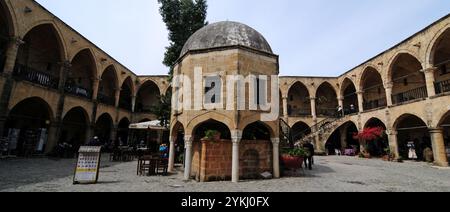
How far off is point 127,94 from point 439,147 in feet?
→ 96.3

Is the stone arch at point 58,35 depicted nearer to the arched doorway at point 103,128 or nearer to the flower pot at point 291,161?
the arched doorway at point 103,128

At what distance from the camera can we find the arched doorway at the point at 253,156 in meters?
7.96

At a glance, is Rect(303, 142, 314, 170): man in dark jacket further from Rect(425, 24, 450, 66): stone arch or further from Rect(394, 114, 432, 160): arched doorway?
Rect(394, 114, 432, 160): arched doorway

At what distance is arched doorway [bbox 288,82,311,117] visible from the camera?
90.8 feet

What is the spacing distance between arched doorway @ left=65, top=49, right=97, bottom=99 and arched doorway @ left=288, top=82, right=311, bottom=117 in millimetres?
22236

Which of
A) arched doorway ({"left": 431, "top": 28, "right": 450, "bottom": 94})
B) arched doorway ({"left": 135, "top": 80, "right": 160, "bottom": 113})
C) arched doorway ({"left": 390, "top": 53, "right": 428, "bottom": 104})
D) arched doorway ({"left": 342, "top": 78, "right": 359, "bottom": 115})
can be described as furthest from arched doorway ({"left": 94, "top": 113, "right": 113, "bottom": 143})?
arched doorway ({"left": 431, "top": 28, "right": 450, "bottom": 94})

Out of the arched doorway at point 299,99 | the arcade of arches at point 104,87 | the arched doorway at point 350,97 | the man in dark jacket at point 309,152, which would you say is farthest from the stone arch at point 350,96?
the man in dark jacket at point 309,152

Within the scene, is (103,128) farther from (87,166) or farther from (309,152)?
(309,152)

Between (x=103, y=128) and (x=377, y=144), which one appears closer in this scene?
(x=377, y=144)

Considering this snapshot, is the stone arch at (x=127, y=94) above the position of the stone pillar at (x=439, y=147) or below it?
above

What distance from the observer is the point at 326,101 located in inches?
1092

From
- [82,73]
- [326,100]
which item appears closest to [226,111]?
[82,73]

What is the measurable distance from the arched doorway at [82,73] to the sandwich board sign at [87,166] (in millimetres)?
12124
